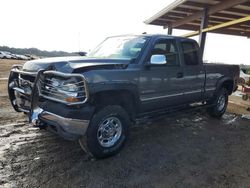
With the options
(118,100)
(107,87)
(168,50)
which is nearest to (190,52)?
(168,50)

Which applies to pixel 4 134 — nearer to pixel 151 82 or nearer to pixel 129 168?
pixel 129 168

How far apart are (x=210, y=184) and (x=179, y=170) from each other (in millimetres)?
515

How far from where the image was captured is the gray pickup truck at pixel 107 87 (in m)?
3.65

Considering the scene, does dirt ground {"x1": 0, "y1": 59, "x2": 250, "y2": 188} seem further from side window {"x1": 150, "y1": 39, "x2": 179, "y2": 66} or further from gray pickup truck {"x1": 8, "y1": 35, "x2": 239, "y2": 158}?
side window {"x1": 150, "y1": 39, "x2": 179, "y2": 66}

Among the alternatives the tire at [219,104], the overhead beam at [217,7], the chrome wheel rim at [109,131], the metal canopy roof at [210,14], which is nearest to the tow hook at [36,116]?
the chrome wheel rim at [109,131]

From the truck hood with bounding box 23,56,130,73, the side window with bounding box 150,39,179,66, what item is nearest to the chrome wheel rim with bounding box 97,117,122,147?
the truck hood with bounding box 23,56,130,73

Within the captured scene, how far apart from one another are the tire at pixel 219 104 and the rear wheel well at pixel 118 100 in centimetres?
338

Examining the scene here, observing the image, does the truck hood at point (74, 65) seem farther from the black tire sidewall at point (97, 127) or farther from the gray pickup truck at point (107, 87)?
the black tire sidewall at point (97, 127)

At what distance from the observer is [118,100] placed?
4.29 meters

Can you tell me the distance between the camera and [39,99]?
12.9 feet

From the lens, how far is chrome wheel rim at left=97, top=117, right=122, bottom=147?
4.11 metres

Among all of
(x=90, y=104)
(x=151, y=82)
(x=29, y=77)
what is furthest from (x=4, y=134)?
(x=151, y=82)

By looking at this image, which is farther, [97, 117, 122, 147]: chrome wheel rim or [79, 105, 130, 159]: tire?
[97, 117, 122, 147]: chrome wheel rim

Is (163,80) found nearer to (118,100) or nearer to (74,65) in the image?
(118,100)
